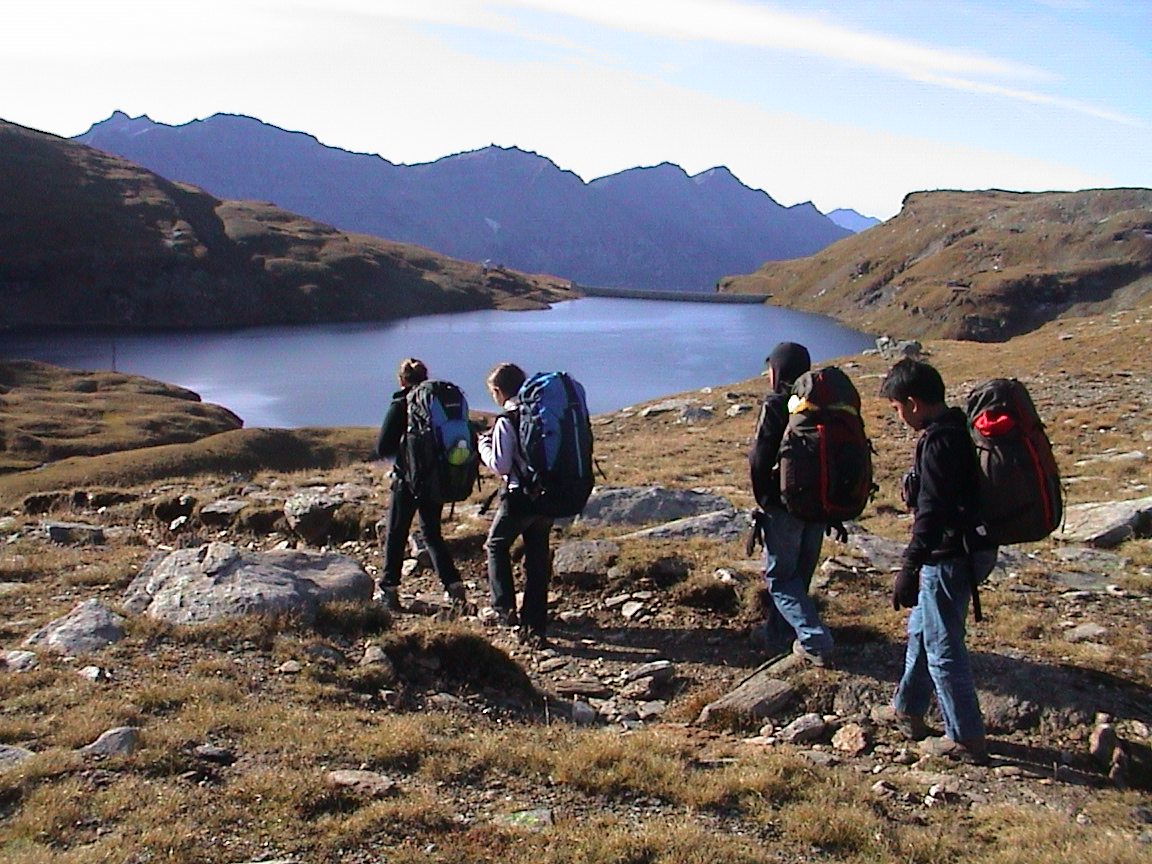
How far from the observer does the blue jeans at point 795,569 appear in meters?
6.79

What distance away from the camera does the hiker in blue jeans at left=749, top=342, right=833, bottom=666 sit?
6.68 meters

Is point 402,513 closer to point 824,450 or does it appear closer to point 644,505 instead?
point 644,505

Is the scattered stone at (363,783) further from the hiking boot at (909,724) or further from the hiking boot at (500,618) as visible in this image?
the hiking boot at (500,618)

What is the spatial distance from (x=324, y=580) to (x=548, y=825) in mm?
3905

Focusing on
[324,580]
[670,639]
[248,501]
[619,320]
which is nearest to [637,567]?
[670,639]

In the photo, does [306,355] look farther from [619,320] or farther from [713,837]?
[713,837]

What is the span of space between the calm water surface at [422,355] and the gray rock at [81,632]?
166 feet

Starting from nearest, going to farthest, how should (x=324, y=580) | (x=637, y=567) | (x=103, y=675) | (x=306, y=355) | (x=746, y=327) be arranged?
1. (x=103, y=675)
2. (x=324, y=580)
3. (x=637, y=567)
4. (x=306, y=355)
5. (x=746, y=327)

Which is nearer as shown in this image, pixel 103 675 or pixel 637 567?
pixel 103 675


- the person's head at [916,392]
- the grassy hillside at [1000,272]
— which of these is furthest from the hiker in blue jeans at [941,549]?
the grassy hillside at [1000,272]

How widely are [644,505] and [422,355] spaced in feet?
274

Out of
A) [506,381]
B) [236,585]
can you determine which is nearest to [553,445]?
[506,381]

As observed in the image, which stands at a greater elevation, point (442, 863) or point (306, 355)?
point (442, 863)

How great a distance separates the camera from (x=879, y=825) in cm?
457
